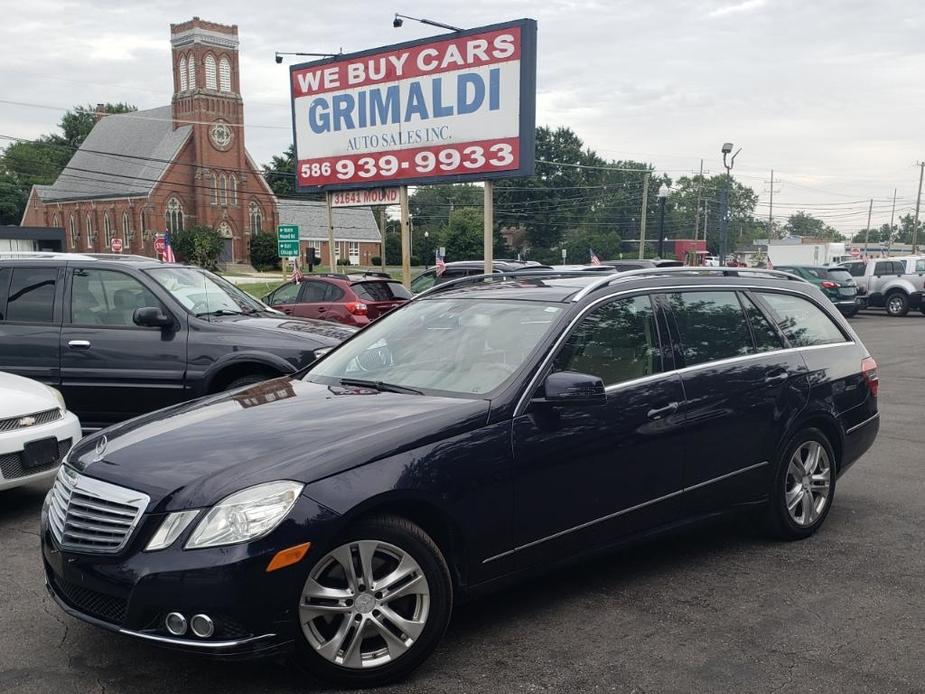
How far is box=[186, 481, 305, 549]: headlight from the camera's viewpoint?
3156 millimetres

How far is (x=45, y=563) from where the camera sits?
372cm

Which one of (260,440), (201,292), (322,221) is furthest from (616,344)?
(322,221)

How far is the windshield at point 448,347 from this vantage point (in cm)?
417

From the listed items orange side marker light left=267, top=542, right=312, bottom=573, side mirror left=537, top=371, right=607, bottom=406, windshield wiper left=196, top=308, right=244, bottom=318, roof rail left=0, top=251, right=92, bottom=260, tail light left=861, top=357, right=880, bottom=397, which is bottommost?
orange side marker light left=267, top=542, right=312, bottom=573

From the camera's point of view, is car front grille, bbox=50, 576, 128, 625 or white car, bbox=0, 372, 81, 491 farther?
white car, bbox=0, 372, 81, 491

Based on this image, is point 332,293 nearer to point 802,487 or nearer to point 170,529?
point 802,487

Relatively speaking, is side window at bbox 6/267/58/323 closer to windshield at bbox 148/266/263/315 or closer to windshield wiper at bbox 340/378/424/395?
windshield at bbox 148/266/263/315

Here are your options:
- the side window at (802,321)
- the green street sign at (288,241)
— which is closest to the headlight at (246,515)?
the side window at (802,321)

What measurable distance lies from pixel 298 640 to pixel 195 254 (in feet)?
210

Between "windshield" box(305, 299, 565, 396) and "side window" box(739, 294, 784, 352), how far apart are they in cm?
149

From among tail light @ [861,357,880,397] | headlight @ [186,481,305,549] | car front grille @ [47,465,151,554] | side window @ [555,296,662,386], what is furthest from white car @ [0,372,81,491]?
tail light @ [861,357,880,397]

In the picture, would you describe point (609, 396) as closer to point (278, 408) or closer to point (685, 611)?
point (685, 611)

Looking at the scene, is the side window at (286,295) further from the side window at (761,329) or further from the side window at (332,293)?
the side window at (761,329)

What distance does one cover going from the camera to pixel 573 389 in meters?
3.87
